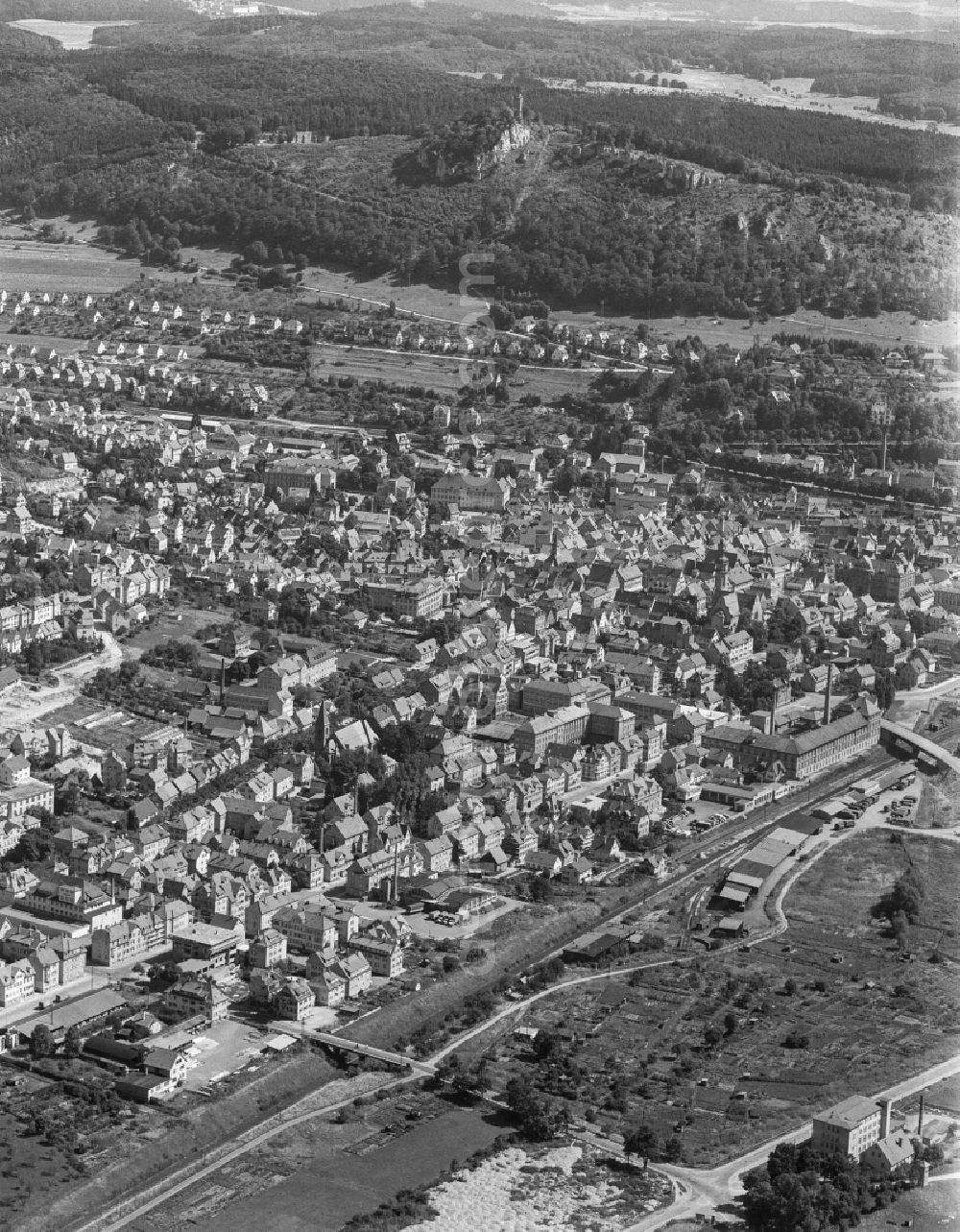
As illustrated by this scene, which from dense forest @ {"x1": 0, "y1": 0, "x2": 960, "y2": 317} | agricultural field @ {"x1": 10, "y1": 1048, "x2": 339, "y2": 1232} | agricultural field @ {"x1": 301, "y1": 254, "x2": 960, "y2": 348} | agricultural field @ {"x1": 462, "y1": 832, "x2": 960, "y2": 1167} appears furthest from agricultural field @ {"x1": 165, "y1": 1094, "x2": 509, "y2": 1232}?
dense forest @ {"x1": 0, "y1": 0, "x2": 960, "y2": 317}

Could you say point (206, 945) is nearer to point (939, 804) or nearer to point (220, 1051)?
point (220, 1051)

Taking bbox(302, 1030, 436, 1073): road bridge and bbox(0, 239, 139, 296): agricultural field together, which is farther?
bbox(0, 239, 139, 296): agricultural field

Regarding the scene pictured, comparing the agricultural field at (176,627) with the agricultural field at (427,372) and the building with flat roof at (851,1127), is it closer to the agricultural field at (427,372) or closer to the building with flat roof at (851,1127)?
the building with flat roof at (851,1127)

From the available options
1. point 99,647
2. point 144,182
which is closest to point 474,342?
point 144,182

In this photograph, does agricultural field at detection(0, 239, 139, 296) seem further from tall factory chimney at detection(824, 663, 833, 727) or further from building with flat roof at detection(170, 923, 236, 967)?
building with flat roof at detection(170, 923, 236, 967)

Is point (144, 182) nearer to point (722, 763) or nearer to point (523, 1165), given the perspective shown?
point (722, 763)

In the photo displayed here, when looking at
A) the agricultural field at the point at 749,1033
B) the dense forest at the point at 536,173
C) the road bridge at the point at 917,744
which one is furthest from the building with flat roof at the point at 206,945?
the dense forest at the point at 536,173

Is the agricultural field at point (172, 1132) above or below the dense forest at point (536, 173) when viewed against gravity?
below

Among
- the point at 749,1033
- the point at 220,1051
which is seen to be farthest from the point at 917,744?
the point at 220,1051
